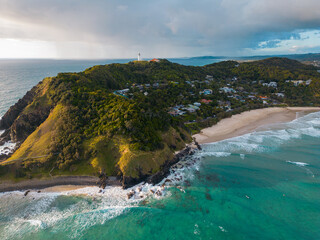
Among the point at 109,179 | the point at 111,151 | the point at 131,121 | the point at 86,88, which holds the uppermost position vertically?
the point at 86,88

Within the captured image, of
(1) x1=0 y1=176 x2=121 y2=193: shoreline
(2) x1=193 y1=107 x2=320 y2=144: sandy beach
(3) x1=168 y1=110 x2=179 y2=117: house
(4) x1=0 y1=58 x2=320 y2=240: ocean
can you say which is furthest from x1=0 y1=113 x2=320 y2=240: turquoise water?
(3) x1=168 y1=110 x2=179 y2=117: house

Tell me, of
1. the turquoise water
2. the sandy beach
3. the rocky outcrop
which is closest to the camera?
the turquoise water

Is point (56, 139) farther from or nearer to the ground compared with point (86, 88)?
nearer to the ground

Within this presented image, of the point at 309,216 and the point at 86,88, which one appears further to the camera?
the point at 86,88

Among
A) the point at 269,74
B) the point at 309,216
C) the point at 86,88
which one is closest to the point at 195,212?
the point at 309,216

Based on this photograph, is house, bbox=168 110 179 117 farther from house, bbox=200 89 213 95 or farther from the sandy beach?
house, bbox=200 89 213 95

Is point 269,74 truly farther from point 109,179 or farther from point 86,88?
point 109,179

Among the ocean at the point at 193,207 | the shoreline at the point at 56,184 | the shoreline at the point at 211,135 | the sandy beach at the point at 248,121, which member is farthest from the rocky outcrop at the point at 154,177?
the sandy beach at the point at 248,121

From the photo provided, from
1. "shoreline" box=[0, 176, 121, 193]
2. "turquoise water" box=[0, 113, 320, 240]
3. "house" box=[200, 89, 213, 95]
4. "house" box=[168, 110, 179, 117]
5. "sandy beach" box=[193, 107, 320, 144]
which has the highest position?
"house" box=[200, 89, 213, 95]
